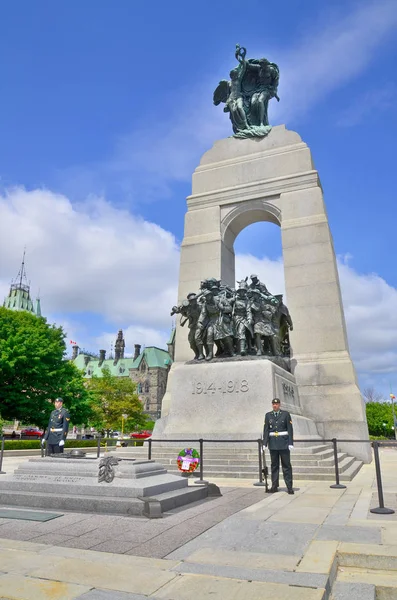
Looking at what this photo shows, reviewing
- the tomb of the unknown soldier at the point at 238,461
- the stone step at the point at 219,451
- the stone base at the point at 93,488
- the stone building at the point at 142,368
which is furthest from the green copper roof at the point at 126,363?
the stone base at the point at 93,488

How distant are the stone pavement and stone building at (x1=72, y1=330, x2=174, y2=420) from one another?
107 m

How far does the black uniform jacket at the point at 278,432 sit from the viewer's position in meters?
8.86

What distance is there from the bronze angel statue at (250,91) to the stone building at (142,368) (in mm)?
89487

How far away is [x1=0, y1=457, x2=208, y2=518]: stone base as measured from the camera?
254 inches

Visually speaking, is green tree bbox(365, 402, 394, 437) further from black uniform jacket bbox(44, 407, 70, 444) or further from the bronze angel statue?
black uniform jacket bbox(44, 407, 70, 444)

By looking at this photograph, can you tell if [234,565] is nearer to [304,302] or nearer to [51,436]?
[51,436]

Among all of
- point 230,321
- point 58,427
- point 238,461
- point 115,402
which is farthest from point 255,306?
point 115,402

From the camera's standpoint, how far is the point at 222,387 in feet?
48.9

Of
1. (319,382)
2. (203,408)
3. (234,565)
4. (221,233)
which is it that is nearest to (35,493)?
(234,565)

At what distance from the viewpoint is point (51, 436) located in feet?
32.9

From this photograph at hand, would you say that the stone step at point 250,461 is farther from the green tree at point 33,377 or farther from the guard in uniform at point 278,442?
the green tree at point 33,377

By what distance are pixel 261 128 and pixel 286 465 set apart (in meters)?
20.9

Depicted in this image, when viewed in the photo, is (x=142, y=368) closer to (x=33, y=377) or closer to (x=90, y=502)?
(x=33, y=377)


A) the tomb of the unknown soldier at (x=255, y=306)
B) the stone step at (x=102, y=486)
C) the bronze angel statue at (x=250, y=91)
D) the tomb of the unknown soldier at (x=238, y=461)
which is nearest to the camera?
the tomb of the unknown soldier at (x=238, y=461)
